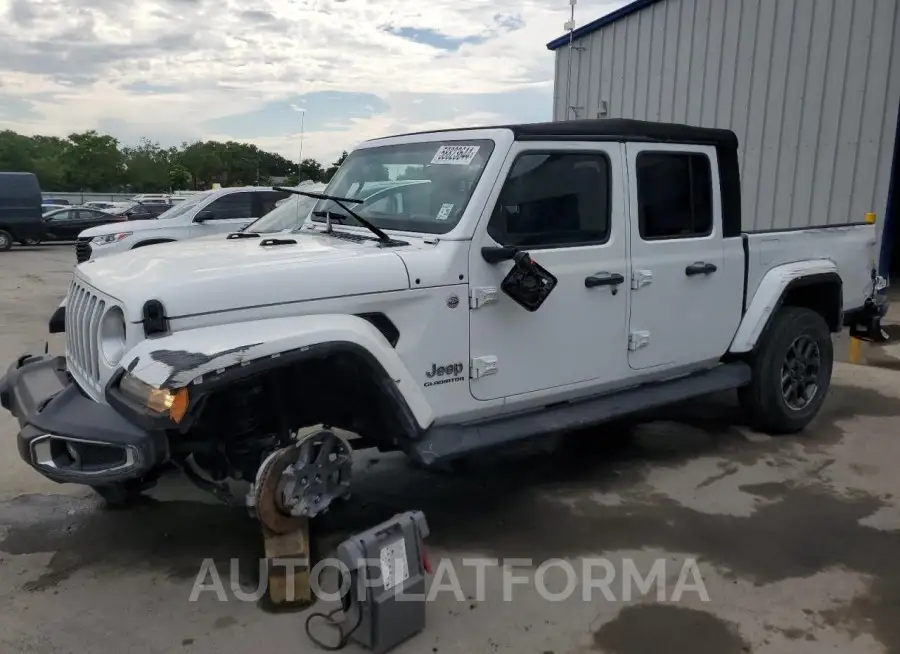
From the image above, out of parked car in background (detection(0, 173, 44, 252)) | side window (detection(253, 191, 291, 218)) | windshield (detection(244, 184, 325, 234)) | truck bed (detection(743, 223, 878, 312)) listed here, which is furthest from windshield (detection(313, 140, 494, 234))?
parked car in background (detection(0, 173, 44, 252))

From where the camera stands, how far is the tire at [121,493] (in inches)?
164

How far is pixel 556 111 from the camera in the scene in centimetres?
1705

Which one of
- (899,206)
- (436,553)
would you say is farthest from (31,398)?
(899,206)

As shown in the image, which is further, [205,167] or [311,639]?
[205,167]

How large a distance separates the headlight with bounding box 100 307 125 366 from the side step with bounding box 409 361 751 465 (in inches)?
52.3

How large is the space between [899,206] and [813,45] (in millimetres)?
3647

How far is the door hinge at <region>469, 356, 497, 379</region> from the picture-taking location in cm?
377

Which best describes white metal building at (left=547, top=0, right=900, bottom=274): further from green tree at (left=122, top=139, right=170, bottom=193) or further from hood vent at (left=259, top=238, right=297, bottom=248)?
green tree at (left=122, top=139, right=170, bottom=193)

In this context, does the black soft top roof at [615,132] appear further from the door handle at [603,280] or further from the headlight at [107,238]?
the headlight at [107,238]

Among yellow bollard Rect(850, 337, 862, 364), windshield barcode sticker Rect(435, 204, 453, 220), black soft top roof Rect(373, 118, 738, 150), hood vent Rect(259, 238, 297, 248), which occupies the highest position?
black soft top roof Rect(373, 118, 738, 150)

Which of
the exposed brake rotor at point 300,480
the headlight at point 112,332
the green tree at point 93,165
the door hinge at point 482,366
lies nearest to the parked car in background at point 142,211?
the headlight at point 112,332

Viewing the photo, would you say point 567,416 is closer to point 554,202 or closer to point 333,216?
point 554,202

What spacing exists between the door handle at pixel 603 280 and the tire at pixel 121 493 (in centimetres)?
267

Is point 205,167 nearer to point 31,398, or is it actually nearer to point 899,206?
point 899,206
